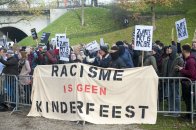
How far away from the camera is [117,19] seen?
53.5 m

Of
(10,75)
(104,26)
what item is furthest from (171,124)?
(104,26)

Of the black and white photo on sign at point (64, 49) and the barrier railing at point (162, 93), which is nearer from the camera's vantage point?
the barrier railing at point (162, 93)

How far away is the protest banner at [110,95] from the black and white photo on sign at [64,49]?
2.62 metres

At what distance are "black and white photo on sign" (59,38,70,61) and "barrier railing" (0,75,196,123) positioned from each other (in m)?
1.57

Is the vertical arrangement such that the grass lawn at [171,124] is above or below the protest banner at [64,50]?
below

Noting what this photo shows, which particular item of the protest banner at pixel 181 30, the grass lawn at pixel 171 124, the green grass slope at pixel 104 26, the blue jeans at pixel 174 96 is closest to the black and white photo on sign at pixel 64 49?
the protest banner at pixel 181 30

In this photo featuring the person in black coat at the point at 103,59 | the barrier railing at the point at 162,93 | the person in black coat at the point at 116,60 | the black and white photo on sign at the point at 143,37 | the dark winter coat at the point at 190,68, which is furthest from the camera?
the person in black coat at the point at 103,59

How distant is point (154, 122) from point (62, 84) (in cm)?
266

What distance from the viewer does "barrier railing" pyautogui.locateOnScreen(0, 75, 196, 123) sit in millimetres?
11547

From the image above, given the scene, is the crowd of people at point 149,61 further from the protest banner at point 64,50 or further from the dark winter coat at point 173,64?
the protest banner at point 64,50

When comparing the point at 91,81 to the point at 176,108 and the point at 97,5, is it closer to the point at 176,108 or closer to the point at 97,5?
the point at 176,108

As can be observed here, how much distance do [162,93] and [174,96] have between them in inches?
33.5

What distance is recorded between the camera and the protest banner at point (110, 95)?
1141 cm

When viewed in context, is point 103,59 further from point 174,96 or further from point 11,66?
point 11,66
